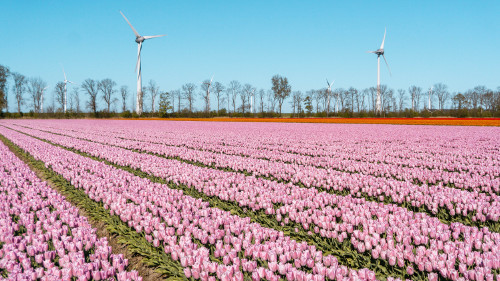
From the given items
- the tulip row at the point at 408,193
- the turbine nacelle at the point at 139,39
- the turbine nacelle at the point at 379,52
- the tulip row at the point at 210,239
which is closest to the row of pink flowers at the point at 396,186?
the tulip row at the point at 408,193

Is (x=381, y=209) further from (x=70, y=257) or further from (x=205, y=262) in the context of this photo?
(x=70, y=257)

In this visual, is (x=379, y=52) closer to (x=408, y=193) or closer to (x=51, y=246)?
(x=408, y=193)

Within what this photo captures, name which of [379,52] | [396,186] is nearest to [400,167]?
[396,186]

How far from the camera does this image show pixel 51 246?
4.12m

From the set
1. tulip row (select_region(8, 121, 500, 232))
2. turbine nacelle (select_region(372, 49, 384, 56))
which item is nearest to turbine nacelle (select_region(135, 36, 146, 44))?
turbine nacelle (select_region(372, 49, 384, 56))

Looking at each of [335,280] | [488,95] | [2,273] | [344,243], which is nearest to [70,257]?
[2,273]

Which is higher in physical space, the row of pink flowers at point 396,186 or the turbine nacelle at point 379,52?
the turbine nacelle at point 379,52

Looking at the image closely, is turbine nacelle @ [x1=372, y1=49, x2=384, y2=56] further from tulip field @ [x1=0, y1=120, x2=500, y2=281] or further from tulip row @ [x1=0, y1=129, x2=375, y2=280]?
tulip row @ [x1=0, y1=129, x2=375, y2=280]

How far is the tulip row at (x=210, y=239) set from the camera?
316cm

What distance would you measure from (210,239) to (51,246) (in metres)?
2.09

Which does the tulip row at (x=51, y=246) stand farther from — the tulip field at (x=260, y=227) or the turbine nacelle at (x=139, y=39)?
the turbine nacelle at (x=139, y=39)

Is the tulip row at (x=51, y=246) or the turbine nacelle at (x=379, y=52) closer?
the tulip row at (x=51, y=246)

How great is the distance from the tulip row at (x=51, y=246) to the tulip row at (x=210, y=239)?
0.64 m

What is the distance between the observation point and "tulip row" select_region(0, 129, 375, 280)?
3162mm
